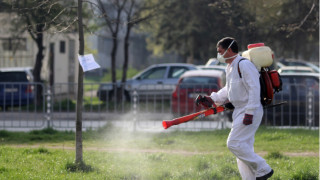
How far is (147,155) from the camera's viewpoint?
930 cm

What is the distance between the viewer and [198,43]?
32062 millimetres

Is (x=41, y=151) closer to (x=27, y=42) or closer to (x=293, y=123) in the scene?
(x=293, y=123)

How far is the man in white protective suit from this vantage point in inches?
252

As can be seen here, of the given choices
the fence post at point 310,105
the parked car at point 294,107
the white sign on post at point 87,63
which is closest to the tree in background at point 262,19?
the parked car at point 294,107

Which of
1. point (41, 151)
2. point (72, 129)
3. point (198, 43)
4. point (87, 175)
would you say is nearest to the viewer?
point (87, 175)

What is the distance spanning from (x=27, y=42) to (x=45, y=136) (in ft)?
43.4

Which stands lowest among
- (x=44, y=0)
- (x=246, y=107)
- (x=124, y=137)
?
(x=124, y=137)

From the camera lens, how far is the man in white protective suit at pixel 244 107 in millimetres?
6395

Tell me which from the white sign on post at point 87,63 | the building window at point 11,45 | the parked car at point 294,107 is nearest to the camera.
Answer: the white sign on post at point 87,63

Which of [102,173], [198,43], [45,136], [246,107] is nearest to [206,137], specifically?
[45,136]

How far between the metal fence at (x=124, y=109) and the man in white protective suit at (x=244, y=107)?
7.09 metres

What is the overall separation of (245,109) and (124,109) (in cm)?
906

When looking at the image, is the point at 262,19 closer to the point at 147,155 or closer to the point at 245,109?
the point at 147,155

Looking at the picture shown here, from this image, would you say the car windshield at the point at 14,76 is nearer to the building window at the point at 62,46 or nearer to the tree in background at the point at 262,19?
the tree in background at the point at 262,19
